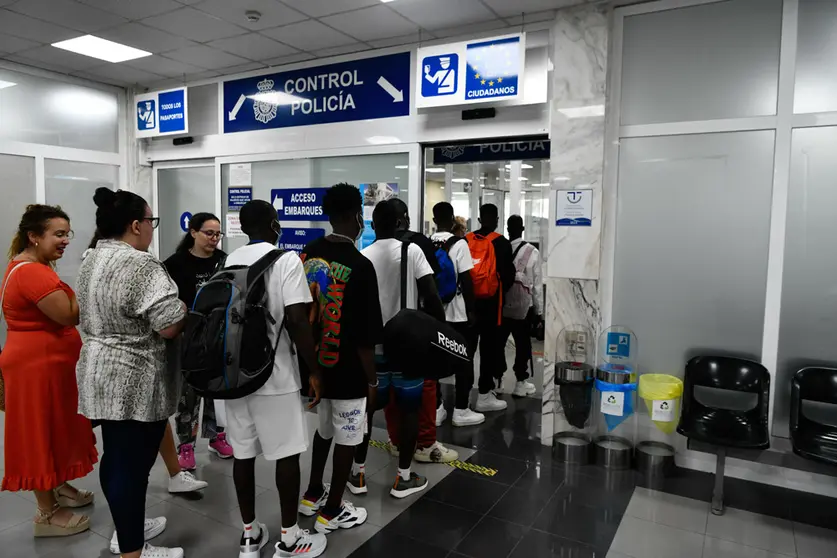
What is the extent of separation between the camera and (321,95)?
5.32m

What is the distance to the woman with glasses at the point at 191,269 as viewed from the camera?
10.8 ft

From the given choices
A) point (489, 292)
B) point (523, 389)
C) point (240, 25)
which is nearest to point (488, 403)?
point (523, 389)

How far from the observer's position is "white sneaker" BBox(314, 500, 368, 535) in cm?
281

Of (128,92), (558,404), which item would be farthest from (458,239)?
(128,92)

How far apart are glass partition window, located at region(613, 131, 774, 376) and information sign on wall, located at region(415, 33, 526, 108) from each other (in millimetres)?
979

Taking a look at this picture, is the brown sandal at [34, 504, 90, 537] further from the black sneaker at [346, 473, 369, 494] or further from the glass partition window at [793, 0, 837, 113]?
the glass partition window at [793, 0, 837, 113]

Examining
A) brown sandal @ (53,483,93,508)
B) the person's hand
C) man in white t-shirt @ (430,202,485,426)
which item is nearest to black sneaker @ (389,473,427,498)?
man in white t-shirt @ (430,202,485,426)

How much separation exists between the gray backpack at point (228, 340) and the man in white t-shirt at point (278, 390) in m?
0.09

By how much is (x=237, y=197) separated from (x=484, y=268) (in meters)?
3.02

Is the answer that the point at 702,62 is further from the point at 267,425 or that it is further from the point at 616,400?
Answer: the point at 267,425

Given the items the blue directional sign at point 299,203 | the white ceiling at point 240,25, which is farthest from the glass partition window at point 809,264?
the blue directional sign at point 299,203

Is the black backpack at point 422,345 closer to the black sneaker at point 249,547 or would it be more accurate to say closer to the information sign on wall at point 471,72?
the black sneaker at point 249,547

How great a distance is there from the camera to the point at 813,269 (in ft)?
11.4

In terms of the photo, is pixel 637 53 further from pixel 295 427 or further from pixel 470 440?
pixel 295 427
